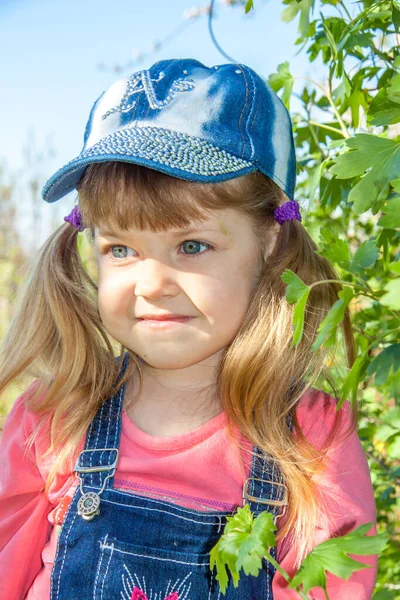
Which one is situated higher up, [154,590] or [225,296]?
[225,296]

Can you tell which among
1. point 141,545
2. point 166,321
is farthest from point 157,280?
point 141,545

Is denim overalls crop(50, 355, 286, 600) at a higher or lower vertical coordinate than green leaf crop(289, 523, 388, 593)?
lower

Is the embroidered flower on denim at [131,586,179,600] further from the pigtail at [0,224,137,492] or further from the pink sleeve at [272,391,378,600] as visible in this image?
the pigtail at [0,224,137,492]

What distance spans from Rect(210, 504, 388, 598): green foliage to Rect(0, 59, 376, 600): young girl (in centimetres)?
47

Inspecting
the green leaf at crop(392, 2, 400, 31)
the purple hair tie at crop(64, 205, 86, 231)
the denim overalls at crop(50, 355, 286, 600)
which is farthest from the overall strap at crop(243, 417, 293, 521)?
the green leaf at crop(392, 2, 400, 31)

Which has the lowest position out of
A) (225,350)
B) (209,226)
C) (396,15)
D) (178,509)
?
(178,509)

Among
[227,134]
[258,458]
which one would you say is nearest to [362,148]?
[227,134]

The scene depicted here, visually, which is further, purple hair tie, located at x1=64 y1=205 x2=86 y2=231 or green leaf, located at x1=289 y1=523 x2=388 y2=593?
purple hair tie, located at x1=64 y1=205 x2=86 y2=231

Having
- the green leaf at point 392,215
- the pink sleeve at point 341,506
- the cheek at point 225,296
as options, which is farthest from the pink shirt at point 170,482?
the green leaf at point 392,215

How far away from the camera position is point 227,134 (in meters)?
1.66

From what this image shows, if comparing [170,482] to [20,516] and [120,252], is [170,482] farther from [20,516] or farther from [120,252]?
[120,252]

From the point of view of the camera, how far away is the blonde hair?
1.63 meters

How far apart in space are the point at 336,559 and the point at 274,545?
10 centimetres

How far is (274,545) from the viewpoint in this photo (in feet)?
3.42
